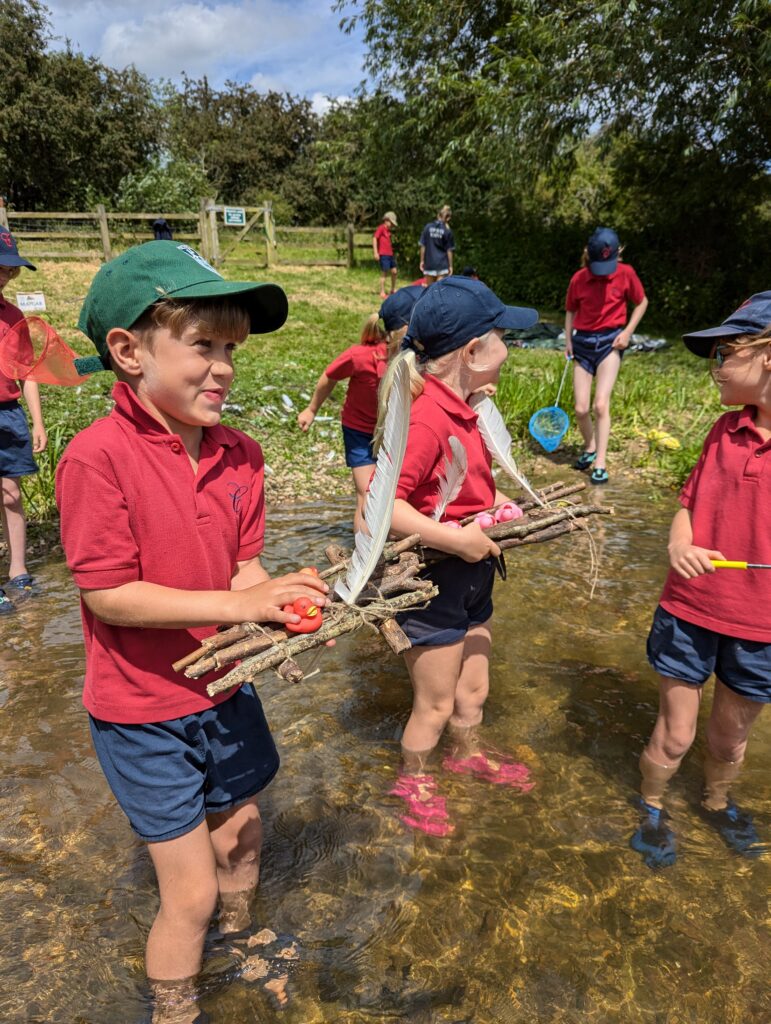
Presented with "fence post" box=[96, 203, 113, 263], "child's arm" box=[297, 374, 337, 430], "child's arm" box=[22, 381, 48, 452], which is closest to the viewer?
"child's arm" box=[22, 381, 48, 452]

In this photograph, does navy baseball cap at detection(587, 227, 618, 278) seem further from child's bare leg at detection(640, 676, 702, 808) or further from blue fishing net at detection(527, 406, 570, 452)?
child's bare leg at detection(640, 676, 702, 808)

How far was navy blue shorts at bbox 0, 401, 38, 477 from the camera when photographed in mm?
4621

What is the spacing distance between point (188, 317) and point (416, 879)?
2199 mm

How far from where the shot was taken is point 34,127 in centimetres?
3033

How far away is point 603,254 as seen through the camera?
22.7ft

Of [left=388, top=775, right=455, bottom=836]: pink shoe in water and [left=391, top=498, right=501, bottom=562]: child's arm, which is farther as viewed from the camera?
[left=388, top=775, right=455, bottom=836]: pink shoe in water

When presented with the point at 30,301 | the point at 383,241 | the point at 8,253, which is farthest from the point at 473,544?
the point at 383,241

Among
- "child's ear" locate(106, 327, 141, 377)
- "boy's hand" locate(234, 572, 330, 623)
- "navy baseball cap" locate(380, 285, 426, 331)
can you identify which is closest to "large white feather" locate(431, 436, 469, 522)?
"boy's hand" locate(234, 572, 330, 623)

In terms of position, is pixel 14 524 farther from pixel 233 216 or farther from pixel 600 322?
pixel 233 216

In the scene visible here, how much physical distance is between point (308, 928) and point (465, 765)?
3.36 feet

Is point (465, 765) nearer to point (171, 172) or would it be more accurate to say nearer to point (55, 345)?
point (55, 345)

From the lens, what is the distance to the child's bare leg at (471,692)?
3.16 metres

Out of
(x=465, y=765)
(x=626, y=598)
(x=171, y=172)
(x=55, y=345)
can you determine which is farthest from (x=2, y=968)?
(x=171, y=172)

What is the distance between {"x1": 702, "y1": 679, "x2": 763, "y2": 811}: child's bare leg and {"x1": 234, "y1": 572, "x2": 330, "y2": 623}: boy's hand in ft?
5.71
